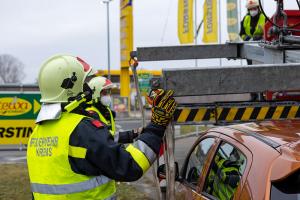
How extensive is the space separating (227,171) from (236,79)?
652mm

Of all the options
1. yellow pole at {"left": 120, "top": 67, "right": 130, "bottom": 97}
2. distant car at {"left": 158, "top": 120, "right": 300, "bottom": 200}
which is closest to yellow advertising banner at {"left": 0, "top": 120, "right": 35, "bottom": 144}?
distant car at {"left": 158, "top": 120, "right": 300, "bottom": 200}

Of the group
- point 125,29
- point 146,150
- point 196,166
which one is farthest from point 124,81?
point 146,150

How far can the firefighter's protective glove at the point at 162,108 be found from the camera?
128 inches

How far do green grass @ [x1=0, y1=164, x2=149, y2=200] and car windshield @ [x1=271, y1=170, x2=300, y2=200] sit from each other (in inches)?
242

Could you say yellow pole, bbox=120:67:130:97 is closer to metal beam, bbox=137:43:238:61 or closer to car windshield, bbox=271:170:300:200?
metal beam, bbox=137:43:238:61

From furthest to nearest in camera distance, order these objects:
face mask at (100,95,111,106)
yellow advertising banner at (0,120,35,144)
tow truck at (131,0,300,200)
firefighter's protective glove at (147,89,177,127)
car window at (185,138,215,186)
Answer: yellow advertising banner at (0,120,35,144) < face mask at (100,95,111,106) < car window at (185,138,215,186) < firefighter's protective glove at (147,89,177,127) < tow truck at (131,0,300,200)

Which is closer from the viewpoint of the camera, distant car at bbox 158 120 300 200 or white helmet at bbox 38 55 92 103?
distant car at bbox 158 120 300 200

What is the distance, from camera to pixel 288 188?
2668 mm

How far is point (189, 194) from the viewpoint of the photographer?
416cm

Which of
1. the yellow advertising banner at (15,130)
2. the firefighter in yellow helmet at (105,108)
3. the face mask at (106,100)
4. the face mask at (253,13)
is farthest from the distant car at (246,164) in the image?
the yellow advertising banner at (15,130)

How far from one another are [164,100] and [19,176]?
8315 millimetres

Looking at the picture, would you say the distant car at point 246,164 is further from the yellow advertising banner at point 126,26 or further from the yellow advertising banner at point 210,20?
the yellow advertising banner at point 126,26

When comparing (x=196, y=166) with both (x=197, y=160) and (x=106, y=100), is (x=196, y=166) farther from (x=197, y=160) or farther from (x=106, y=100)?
(x=106, y=100)

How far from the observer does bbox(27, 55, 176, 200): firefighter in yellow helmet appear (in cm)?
299
